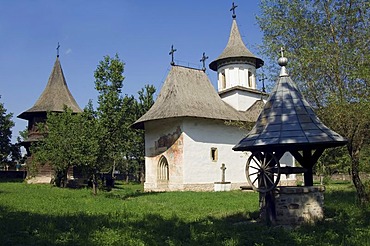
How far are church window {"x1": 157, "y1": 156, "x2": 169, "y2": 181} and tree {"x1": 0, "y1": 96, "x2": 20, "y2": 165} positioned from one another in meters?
20.2

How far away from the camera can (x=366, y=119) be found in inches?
448

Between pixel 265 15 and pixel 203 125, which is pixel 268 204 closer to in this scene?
pixel 265 15

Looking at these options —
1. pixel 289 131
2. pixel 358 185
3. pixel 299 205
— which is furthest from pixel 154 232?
pixel 358 185

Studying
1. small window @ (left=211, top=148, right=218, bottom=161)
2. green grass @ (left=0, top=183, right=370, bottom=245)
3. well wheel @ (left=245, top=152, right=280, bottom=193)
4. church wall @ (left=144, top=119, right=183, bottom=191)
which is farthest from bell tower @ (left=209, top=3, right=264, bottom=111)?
well wheel @ (left=245, top=152, right=280, bottom=193)

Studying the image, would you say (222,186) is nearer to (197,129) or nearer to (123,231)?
(197,129)

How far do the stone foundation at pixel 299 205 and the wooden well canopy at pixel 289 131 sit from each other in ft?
1.68

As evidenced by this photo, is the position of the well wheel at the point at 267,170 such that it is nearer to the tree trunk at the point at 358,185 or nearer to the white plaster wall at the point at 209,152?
the tree trunk at the point at 358,185

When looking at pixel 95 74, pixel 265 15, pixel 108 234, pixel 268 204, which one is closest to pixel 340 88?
pixel 265 15

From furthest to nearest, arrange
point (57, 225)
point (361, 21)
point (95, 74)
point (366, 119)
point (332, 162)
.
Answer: point (95, 74), point (332, 162), point (361, 21), point (366, 119), point (57, 225)

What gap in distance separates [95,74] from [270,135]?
1413 centimetres

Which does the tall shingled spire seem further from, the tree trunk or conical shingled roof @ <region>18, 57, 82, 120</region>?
the tree trunk

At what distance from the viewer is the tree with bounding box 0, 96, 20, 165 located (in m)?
36.8

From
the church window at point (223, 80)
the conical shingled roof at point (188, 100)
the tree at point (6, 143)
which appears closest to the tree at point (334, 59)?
the conical shingled roof at point (188, 100)

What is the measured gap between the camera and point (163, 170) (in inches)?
917
